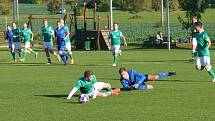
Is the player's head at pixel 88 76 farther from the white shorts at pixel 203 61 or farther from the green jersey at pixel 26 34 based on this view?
the green jersey at pixel 26 34

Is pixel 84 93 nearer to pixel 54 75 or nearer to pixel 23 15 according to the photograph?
pixel 54 75

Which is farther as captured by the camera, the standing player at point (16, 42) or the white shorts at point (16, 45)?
the white shorts at point (16, 45)

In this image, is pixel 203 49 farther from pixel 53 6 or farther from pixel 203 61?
pixel 53 6

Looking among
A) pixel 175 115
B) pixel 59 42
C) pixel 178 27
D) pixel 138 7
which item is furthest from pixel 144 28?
pixel 175 115

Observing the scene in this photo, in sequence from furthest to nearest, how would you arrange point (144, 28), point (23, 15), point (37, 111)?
point (23, 15) < point (144, 28) < point (37, 111)

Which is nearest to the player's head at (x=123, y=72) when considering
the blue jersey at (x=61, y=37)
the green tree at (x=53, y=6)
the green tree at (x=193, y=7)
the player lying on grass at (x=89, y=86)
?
the player lying on grass at (x=89, y=86)

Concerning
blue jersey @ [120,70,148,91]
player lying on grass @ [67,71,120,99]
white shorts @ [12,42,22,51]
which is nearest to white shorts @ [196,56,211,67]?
blue jersey @ [120,70,148,91]

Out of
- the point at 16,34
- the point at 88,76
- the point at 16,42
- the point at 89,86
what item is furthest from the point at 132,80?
the point at 16,42

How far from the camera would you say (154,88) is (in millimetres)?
20000

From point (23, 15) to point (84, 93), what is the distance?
10289 cm

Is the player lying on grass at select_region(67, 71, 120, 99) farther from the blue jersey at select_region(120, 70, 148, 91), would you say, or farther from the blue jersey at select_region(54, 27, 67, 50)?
the blue jersey at select_region(54, 27, 67, 50)

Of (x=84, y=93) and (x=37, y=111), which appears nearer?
(x=37, y=111)

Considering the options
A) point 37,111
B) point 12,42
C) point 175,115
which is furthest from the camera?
point 12,42

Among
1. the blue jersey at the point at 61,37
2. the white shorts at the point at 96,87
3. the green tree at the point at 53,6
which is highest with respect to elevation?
the green tree at the point at 53,6
